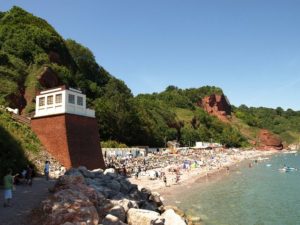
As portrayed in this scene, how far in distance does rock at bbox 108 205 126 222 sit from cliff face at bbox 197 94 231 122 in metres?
160

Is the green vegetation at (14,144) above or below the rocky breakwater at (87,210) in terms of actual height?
above

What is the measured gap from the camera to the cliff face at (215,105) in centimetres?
17525

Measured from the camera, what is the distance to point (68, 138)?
30.5 meters

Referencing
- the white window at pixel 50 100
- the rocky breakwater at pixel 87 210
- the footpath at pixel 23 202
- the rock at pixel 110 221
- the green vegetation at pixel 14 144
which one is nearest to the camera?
the rocky breakwater at pixel 87 210

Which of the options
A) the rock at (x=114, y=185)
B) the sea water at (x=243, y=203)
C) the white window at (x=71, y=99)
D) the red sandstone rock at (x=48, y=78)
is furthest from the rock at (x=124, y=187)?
the red sandstone rock at (x=48, y=78)

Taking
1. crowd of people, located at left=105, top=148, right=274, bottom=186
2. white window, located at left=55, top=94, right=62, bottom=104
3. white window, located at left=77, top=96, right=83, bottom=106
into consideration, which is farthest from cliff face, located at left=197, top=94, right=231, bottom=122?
white window, located at left=55, top=94, right=62, bottom=104

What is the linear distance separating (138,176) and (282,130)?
6691 inches

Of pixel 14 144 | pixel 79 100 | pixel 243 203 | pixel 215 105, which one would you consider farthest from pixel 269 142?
pixel 14 144

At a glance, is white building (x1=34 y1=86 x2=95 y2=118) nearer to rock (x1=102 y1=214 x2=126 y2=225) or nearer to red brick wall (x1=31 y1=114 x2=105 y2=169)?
red brick wall (x1=31 y1=114 x2=105 y2=169)

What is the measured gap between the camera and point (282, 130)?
194m

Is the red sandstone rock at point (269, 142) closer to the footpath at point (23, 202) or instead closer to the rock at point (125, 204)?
the footpath at point (23, 202)

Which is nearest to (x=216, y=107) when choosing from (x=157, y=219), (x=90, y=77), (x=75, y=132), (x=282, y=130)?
(x=282, y=130)

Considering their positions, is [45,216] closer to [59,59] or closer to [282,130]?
[59,59]

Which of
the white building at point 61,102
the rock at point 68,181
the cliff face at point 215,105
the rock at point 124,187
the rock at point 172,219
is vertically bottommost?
the rock at point 172,219
